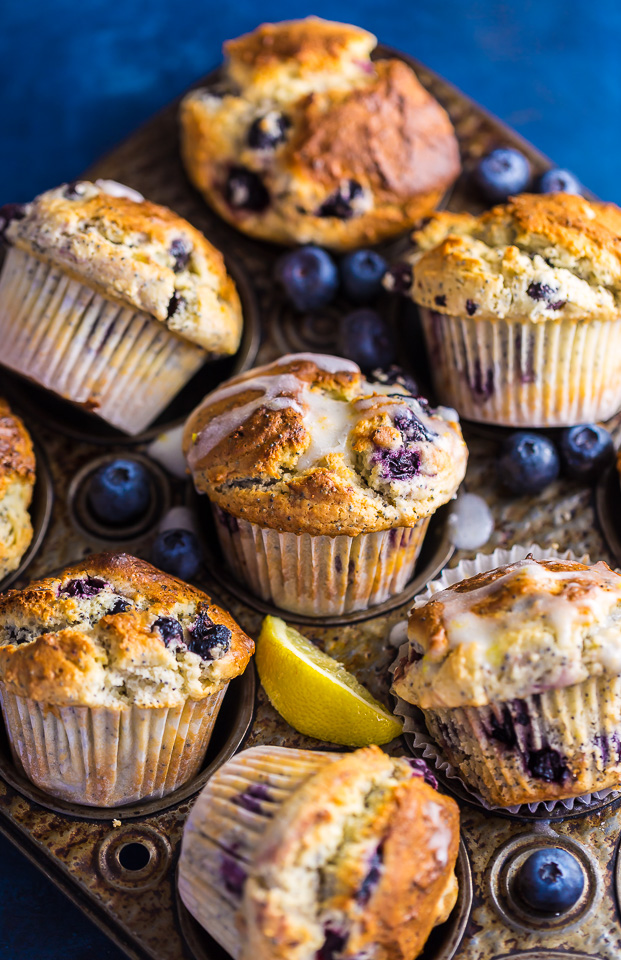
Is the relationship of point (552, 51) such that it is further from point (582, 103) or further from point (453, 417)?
point (453, 417)

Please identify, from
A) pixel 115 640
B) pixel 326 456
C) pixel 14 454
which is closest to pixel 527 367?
pixel 326 456

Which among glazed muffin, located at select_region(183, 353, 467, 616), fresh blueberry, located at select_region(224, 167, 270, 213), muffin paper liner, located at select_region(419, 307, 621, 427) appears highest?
muffin paper liner, located at select_region(419, 307, 621, 427)

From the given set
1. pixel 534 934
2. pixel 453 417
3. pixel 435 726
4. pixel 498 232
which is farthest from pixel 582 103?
pixel 534 934

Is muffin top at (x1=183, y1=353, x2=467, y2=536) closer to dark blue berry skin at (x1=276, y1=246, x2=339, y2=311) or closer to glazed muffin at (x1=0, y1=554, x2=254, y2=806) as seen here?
glazed muffin at (x1=0, y1=554, x2=254, y2=806)

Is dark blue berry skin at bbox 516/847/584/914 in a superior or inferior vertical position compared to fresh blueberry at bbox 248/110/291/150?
inferior

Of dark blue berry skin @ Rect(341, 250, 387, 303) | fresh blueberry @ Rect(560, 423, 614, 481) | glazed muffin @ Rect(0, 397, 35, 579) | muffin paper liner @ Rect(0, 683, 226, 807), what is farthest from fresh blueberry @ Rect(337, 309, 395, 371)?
muffin paper liner @ Rect(0, 683, 226, 807)

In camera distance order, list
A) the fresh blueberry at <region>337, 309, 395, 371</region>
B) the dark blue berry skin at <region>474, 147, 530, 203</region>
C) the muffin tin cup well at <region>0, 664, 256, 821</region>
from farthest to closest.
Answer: the dark blue berry skin at <region>474, 147, 530, 203</region>, the fresh blueberry at <region>337, 309, 395, 371</region>, the muffin tin cup well at <region>0, 664, 256, 821</region>

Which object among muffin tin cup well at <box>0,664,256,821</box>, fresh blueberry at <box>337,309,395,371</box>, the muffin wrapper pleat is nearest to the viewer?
the muffin wrapper pleat

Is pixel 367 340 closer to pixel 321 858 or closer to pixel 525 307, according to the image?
pixel 525 307
